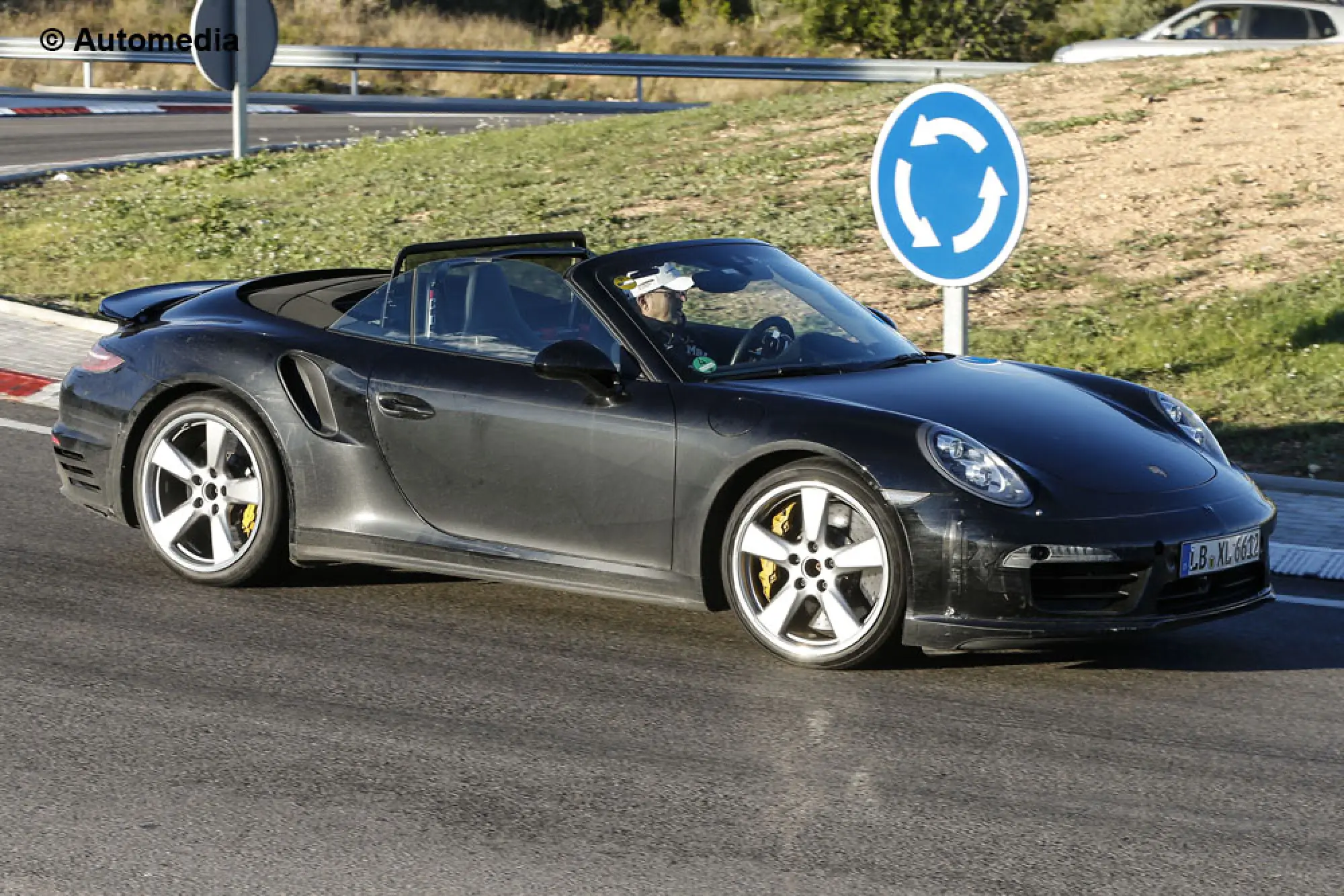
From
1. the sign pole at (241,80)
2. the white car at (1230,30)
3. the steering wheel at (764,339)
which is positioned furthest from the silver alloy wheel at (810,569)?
the white car at (1230,30)

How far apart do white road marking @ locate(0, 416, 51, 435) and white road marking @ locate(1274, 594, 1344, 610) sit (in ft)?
19.6

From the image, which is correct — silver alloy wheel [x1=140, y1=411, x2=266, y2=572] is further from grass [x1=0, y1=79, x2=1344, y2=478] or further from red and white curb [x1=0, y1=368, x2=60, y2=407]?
grass [x1=0, y1=79, x2=1344, y2=478]

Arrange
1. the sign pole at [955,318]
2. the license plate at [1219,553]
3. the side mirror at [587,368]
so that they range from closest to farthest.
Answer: the license plate at [1219,553] → the side mirror at [587,368] → the sign pole at [955,318]

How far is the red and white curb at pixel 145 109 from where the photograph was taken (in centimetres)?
2695

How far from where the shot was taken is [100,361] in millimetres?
7379

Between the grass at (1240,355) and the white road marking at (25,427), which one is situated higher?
the grass at (1240,355)

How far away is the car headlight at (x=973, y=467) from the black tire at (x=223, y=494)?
2.45 meters

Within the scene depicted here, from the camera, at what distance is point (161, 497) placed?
279 inches

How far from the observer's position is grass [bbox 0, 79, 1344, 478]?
35.9ft

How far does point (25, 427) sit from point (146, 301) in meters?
2.19

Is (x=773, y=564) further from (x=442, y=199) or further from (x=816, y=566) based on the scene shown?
(x=442, y=199)

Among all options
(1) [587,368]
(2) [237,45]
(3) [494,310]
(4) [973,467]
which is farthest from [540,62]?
(4) [973,467]

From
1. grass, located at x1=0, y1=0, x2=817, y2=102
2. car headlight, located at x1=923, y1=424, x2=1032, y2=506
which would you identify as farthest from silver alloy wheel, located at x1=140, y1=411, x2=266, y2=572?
grass, located at x1=0, y1=0, x2=817, y2=102

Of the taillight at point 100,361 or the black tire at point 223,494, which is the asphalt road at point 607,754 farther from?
the taillight at point 100,361
